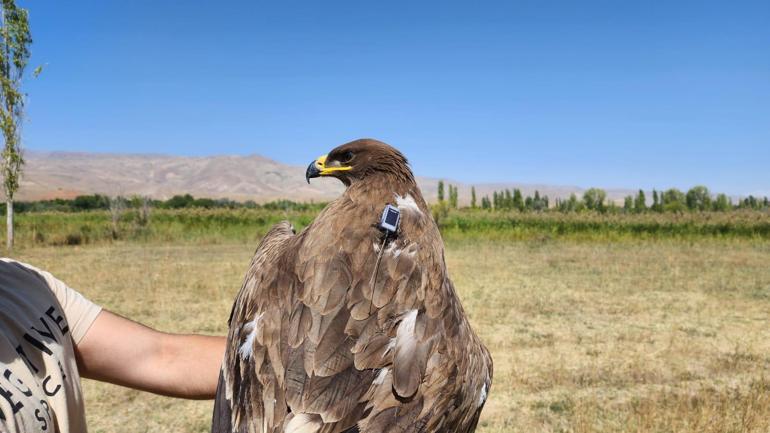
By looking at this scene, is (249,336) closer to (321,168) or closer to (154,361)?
(154,361)

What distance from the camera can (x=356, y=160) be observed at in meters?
2.57

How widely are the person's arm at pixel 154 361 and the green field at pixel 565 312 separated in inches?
155

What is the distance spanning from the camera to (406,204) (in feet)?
6.69

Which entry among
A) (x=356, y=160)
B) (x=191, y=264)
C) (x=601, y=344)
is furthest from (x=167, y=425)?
(x=191, y=264)

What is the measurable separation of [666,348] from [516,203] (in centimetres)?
4820

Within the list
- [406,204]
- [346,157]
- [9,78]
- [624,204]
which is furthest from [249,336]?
[624,204]

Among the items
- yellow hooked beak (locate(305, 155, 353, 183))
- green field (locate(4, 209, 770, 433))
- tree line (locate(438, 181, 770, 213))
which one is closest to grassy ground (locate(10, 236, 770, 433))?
green field (locate(4, 209, 770, 433))

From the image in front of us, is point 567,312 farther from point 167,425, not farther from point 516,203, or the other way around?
point 516,203

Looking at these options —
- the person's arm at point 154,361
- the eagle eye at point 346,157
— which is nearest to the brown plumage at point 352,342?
the person's arm at point 154,361

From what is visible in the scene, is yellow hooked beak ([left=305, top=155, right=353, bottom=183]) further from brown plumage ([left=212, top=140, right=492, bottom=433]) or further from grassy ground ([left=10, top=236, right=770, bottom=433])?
grassy ground ([left=10, top=236, right=770, bottom=433])

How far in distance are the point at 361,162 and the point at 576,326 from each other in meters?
8.45

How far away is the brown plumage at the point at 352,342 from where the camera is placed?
1.58m

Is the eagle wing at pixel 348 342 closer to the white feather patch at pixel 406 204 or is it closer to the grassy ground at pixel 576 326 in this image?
the white feather patch at pixel 406 204

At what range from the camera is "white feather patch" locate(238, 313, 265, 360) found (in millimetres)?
1716
